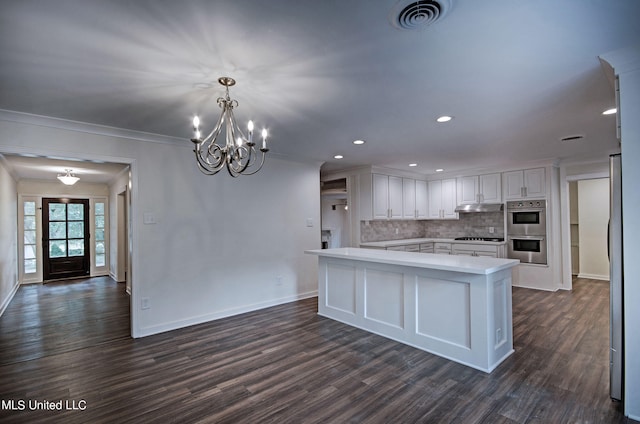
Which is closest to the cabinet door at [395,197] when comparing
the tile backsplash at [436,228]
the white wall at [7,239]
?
the tile backsplash at [436,228]

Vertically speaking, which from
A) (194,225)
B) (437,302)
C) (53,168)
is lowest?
(437,302)

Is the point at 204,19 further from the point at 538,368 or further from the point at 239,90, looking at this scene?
the point at 538,368

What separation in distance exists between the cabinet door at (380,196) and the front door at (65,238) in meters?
6.91

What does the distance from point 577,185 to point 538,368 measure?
5979 millimetres

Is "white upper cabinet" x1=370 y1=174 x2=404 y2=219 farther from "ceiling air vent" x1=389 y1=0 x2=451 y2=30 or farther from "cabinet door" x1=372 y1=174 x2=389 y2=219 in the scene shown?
"ceiling air vent" x1=389 y1=0 x2=451 y2=30

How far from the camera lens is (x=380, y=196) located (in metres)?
6.32

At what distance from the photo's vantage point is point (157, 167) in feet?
12.7

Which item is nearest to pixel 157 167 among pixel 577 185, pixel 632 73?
pixel 632 73

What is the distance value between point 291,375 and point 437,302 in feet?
4.91

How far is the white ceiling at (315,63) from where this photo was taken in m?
1.57

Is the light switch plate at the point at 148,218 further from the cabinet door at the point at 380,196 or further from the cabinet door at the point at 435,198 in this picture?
the cabinet door at the point at 435,198

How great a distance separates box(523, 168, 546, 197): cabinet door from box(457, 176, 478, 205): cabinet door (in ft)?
3.00

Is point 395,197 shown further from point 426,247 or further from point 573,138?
point 573,138

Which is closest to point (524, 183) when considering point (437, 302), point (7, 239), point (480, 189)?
point (480, 189)
